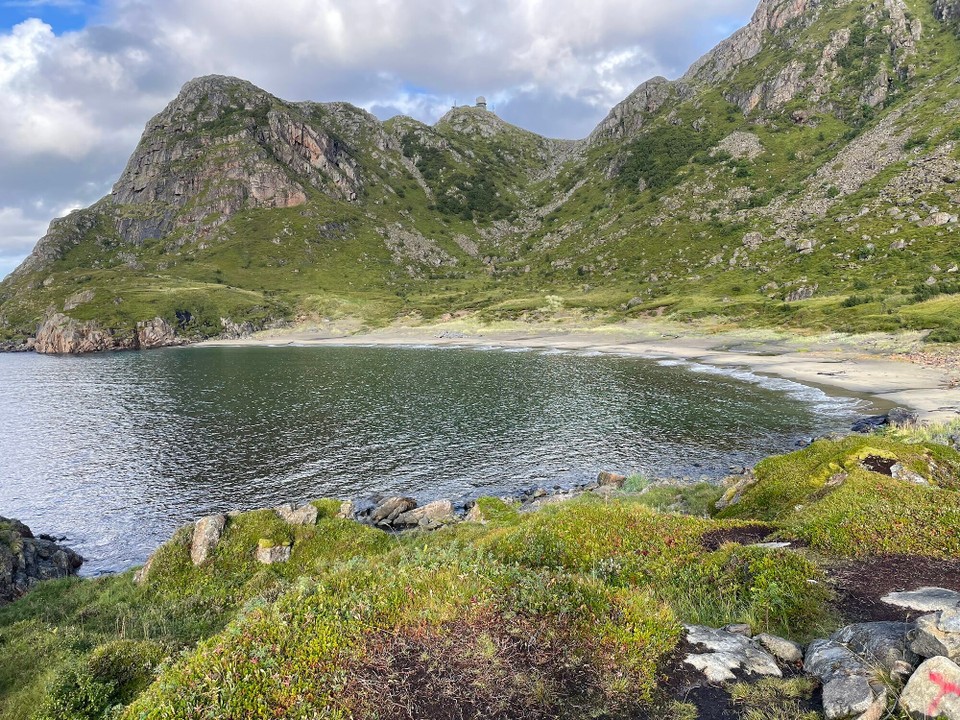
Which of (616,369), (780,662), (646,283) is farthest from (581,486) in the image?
(646,283)

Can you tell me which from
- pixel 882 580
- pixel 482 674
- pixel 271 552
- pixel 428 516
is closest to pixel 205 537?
pixel 271 552

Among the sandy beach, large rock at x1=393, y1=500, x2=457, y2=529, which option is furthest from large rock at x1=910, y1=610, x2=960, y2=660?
the sandy beach

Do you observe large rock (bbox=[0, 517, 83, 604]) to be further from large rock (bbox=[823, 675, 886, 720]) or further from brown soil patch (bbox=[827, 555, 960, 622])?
brown soil patch (bbox=[827, 555, 960, 622])

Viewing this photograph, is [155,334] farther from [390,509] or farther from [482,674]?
[482,674]

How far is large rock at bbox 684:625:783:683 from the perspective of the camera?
6.60 metres

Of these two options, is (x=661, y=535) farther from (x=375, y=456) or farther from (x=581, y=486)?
(x=375, y=456)

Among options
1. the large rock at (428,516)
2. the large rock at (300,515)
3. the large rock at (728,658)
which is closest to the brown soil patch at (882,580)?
the large rock at (728,658)

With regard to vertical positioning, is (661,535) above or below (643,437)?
above

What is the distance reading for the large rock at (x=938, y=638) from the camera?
18.6 ft

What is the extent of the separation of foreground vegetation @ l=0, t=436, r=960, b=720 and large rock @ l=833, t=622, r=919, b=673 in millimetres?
969

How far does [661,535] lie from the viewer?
11.8 metres

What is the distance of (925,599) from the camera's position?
7746mm

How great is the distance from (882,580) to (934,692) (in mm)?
4406

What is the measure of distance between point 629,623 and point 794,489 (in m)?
12.7
